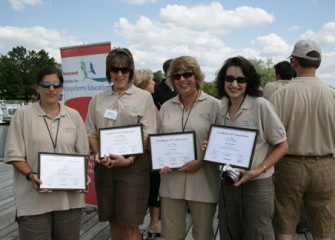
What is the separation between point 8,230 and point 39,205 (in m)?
2.44

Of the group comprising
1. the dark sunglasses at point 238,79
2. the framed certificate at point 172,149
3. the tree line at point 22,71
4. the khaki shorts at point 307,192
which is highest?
the tree line at point 22,71

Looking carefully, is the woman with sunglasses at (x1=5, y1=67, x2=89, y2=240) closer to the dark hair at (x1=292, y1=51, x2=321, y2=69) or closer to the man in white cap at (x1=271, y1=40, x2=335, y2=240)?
the man in white cap at (x1=271, y1=40, x2=335, y2=240)

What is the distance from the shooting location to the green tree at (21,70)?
3024 inches

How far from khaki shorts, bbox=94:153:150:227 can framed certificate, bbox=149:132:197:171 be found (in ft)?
0.97

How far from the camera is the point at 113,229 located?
3.38 meters

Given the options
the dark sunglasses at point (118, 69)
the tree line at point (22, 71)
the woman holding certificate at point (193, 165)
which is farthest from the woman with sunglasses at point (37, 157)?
the tree line at point (22, 71)

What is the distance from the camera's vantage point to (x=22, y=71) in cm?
8769

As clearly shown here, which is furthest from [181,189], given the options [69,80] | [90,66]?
[69,80]

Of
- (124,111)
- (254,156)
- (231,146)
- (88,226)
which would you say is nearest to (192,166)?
(231,146)

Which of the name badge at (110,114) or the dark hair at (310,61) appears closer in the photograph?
the dark hair at (310,61)

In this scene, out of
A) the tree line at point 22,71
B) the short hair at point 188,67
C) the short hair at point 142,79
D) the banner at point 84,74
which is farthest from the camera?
the tree line at point 22,71

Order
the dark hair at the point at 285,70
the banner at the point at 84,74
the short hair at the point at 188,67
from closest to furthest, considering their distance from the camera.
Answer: the short hair at the point at 188,67 < the dark hair at the point at 285,70 < the banner at the point at 84,74

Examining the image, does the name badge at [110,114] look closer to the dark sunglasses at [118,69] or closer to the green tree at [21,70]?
the dark sunglasses at [118,69]

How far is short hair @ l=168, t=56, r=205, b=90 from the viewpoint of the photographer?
2.90m
